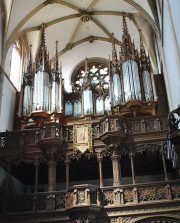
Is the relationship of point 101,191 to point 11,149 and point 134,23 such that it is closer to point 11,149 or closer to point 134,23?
point 11,149

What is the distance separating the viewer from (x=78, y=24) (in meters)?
22.5


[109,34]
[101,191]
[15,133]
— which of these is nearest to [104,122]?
[101,191]

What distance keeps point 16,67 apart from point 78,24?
15.5ft

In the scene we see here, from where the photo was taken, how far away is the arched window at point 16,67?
67.7ft

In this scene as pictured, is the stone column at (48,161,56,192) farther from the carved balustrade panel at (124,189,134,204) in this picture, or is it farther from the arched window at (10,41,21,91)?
the arched window at (10,41,21,91)

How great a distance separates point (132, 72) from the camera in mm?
19219

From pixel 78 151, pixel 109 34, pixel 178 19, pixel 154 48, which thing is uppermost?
pixel 109 34

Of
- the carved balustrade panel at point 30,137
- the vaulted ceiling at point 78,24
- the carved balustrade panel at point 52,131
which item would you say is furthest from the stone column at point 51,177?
the vaulted ceiling at point 78,24

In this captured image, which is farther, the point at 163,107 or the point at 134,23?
the point at 134,23

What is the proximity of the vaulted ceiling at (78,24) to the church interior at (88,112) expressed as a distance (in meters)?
0.06

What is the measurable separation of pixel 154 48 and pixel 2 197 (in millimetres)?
12483

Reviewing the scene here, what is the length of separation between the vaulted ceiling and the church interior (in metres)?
0.06

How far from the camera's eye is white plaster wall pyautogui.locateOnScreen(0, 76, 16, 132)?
18.3m

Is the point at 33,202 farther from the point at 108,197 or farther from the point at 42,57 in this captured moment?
→ the point at 42,57
